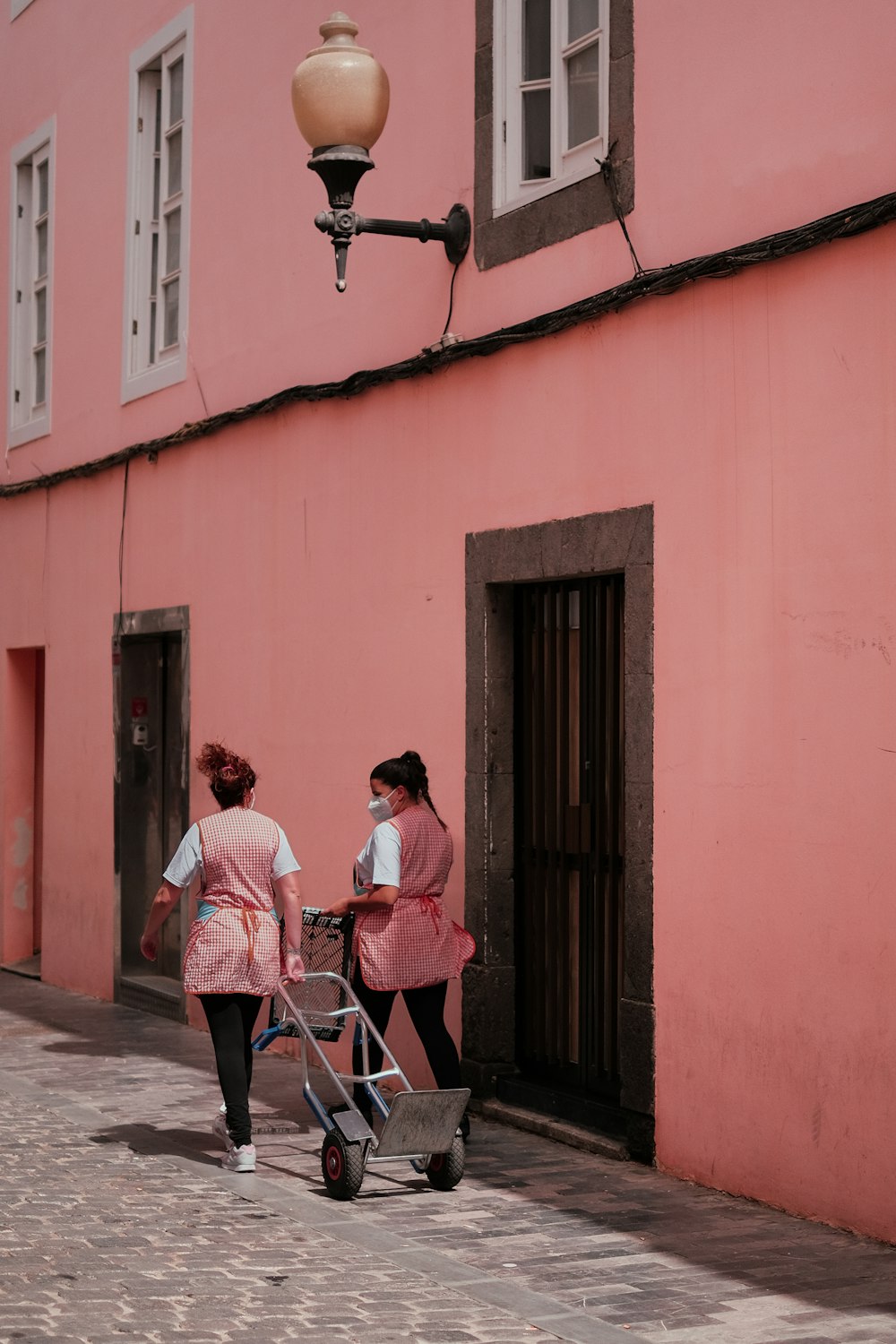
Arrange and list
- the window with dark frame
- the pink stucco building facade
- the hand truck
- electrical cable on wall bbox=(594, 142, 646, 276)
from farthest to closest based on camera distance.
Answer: the window with dark frame, electrical cable on wall bbox=(594, 142, 646, 276), the hand truck, the pink stucco building facade

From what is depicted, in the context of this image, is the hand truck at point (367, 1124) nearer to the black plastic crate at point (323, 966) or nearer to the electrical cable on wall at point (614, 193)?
the black plastic crate at point (323, 966)

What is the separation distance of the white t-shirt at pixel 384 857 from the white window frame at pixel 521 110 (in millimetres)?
2842

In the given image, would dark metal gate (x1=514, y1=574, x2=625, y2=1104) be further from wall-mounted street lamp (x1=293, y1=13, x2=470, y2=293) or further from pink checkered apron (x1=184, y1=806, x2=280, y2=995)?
wall-mounted street lamp (x1=293, y1=13, x2=470, y2=293)

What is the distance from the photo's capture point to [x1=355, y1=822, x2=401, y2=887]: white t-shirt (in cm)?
755

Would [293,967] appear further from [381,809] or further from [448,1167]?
[448,1167]

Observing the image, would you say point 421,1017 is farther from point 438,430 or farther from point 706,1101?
point 438,430

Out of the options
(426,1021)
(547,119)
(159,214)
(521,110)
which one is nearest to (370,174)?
(521,110)

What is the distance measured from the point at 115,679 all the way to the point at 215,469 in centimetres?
213

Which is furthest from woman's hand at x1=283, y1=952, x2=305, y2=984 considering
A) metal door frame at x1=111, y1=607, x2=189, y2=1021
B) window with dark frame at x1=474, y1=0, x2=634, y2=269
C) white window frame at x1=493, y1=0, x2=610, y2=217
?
metal door frame at x1=111, y1=607, x2=189, y2=1021

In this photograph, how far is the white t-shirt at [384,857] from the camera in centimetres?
755

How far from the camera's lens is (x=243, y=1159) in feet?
23.7

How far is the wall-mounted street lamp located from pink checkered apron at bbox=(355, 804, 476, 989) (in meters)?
2.70

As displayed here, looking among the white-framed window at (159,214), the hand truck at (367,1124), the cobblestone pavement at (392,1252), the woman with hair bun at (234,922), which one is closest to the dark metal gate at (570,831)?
the cobblestone pavement at (392,1252)

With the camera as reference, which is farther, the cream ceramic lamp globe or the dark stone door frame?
the cream ceramic lamp globe
